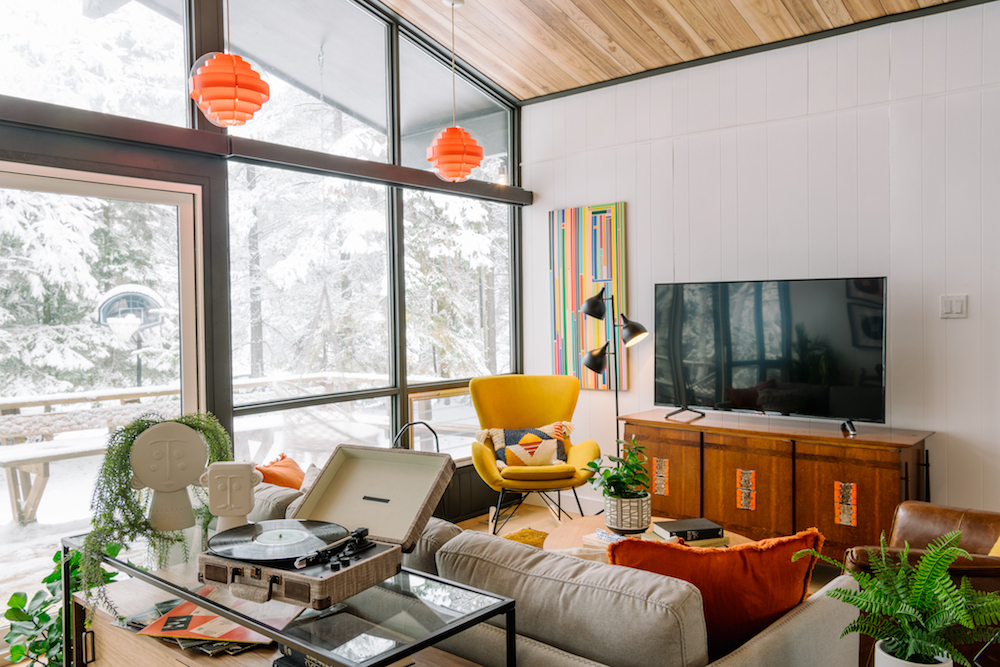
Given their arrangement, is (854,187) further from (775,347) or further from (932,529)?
(932,529)

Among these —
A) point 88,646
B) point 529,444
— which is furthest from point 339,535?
point 529,444

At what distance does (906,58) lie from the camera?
3.62 meters

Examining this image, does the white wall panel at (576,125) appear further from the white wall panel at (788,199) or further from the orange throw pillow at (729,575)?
the orange throw pillow at (729,575)

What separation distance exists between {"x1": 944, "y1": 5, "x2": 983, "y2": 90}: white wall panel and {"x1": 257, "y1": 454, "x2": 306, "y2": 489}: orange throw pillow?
3.70 m

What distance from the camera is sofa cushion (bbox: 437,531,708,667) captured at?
1.24 meters

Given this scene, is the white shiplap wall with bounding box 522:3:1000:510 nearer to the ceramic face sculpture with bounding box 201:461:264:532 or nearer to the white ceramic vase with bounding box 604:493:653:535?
the white ceramic vase with bounding box 604:493:653:535

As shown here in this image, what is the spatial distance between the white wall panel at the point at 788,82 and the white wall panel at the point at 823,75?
0.03 m

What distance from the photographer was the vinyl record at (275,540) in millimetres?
1270

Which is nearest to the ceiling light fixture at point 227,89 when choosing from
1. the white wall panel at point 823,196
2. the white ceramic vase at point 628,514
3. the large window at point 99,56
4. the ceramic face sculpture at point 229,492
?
the large window at point 99,56

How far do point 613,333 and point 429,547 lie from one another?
337cm

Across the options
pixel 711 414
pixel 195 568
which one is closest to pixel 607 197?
pixel 711 414

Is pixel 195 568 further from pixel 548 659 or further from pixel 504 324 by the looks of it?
pixel 504 324

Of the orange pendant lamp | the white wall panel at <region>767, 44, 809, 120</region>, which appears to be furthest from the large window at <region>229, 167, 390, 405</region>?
the white wall panel at <region>767, 44, 809, 120</region>

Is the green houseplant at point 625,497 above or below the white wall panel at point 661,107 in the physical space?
below
